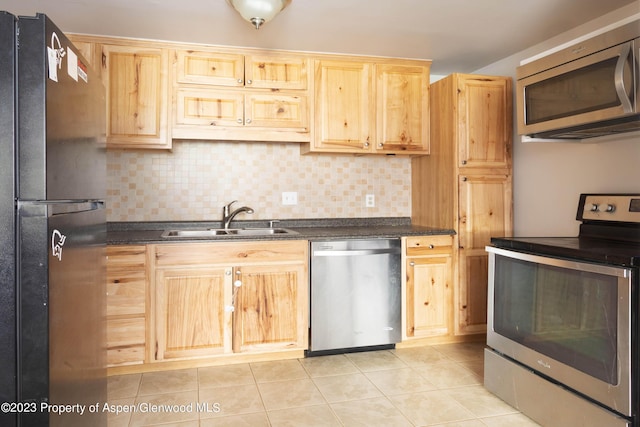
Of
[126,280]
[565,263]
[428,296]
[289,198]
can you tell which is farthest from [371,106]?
[126,280]

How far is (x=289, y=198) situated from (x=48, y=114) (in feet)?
7.78

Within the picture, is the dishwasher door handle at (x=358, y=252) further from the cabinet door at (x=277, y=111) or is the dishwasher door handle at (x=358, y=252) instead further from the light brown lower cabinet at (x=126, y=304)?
the light brown lower cabinet at (x=126, y=304)

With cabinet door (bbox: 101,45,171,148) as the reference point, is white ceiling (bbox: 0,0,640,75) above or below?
above

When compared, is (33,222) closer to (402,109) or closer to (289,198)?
(289,198)

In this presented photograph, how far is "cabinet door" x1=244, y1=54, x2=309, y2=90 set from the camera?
3021 millimetres

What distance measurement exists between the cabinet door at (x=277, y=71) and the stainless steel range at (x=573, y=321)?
5.59ft

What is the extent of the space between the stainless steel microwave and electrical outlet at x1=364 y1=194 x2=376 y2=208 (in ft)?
4.47

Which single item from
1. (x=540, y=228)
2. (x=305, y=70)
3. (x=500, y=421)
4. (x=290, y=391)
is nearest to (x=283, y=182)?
(x=305, y=70)

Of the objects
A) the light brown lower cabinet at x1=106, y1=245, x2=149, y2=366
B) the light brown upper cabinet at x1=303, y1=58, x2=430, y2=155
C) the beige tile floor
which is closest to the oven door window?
the beige tile floor

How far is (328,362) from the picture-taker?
284 cm

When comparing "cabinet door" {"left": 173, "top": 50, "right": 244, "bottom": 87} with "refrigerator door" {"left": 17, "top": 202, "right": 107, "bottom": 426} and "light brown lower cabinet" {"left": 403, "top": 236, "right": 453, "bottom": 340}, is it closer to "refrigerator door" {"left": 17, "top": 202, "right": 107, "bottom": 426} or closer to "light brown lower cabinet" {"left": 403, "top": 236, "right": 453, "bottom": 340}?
"light brown lower cabinet" {"left": 403, "top": 236, "right": 453, "bottom": 340}

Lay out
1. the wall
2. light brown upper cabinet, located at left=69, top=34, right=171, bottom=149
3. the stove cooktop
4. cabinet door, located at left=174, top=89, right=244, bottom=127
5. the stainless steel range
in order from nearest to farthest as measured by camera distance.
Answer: the stainless steel range, the stove cooktop, the wall, light brown upper cabinet, located at left=69, top=34, right=171, bottom=149, cabinet door, located at left=174, top=89, right=244, bottom=127

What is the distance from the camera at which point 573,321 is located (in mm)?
1879

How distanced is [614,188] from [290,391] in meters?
2.09
